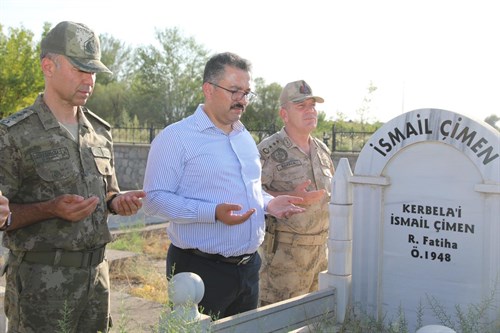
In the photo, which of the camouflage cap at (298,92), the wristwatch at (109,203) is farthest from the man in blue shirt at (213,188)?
the camouflage cap at (298,92)

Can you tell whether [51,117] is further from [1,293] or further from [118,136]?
[118,136]

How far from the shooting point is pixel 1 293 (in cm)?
368

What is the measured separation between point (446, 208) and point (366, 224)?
0.47 metres

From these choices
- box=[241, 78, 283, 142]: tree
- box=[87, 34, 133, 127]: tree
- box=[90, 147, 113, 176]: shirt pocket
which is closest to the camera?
box=[90, 147, 113, 176]: shirt pocket

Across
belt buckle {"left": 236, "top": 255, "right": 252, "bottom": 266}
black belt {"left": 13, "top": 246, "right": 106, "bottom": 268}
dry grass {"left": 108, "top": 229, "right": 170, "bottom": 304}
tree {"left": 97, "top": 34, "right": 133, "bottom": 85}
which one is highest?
tree {"left": 97, "top": 34, "right": 133, "bottom": 85}

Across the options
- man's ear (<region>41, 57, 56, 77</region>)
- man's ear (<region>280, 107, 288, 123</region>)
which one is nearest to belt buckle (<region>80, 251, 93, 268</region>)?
man's ear (<region>41, 57, 56, 77</region>)

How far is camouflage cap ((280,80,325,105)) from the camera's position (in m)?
3.74

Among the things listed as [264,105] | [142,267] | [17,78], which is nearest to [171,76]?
[264,105]

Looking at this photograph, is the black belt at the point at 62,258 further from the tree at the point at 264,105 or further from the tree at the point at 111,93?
the tree at the point at 111,93

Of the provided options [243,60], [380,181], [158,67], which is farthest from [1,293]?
[158,67]

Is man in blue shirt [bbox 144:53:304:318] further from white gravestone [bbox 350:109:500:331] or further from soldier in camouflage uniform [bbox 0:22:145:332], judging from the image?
white gravestone [bbox 350:109:500:331]

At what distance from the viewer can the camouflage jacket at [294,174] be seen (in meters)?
3.63

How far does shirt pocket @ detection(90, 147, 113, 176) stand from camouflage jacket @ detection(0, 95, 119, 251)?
0.08 feet

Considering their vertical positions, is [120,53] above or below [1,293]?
above
